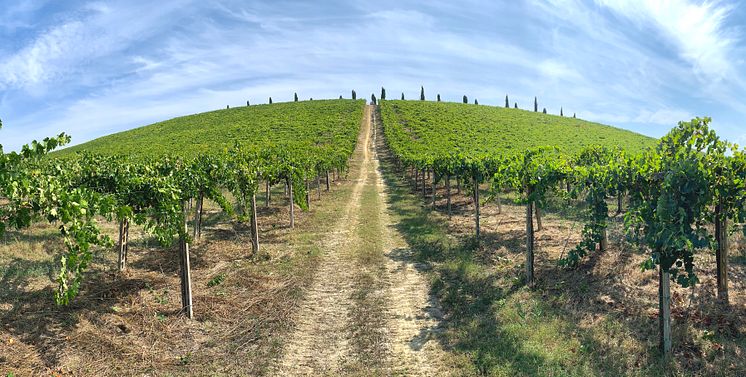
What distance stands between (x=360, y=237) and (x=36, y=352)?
11.6 metres

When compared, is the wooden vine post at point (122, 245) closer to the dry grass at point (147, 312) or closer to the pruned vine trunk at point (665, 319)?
the dry grass at point (147, 312)

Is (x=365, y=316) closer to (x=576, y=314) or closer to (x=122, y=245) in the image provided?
(x=576, y=314)

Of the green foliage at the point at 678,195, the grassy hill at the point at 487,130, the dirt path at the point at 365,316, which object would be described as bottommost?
the dirt path at the point at 365,316

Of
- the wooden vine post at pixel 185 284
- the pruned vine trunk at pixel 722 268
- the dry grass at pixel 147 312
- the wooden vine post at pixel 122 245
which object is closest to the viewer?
the dry grass at pixel 147 312

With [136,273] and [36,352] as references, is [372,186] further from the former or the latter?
[36,352]

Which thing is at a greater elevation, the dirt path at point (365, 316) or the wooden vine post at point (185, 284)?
the wooden vine post at point (185, 284)

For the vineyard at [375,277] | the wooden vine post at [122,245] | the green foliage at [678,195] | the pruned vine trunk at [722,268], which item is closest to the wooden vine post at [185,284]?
the vineyard at [375,277]

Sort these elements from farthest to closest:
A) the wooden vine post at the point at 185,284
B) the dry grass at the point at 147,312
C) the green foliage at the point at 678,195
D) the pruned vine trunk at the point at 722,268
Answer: the wooden vine post at the point at 185,284 < the pruned vine trunk at the point at 722,268 < the dry grass at the point at 147,312 < the green foliage at the point at 678,195

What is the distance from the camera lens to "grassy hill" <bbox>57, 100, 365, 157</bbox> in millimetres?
56544

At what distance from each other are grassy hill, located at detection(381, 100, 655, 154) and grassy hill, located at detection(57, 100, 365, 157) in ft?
29.8

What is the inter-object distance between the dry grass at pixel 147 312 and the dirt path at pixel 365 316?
0.57m

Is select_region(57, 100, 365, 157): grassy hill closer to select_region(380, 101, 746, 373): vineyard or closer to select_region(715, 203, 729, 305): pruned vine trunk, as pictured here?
select_region(380, 101, 746, 373): vineyard

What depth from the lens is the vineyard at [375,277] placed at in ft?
23.9

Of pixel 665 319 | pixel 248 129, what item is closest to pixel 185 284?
pixel 665 319
